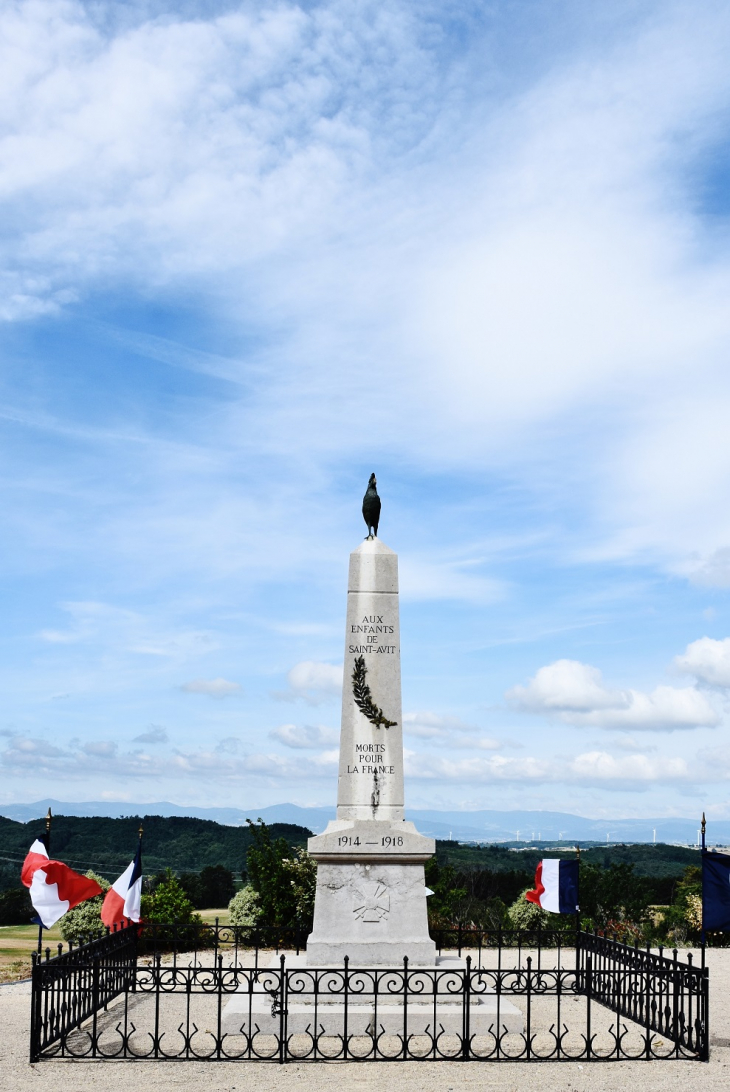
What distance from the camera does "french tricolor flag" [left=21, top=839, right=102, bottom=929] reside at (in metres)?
12.2

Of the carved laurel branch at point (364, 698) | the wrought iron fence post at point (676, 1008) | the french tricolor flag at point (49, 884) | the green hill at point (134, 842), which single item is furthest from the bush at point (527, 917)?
the green hill at point (134, 842)

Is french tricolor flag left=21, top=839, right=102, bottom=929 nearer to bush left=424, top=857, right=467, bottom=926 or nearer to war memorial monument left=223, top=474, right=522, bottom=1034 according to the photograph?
war memorial monument left=223, top=474, right=522, bottom=1034

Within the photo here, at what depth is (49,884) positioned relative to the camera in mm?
12312

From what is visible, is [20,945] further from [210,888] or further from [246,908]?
[210,888]

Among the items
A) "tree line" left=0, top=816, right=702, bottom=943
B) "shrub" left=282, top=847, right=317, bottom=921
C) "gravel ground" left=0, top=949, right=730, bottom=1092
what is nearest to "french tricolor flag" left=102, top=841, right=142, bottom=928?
"gravel ground" left=0, top=949, right=730, bottom=1092

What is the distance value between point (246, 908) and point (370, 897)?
10.0 metres

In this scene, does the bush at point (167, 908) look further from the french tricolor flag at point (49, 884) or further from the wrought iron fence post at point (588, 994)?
the french tricolor flag at point (49, 884)

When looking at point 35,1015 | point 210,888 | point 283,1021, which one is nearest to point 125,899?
point 35,1015

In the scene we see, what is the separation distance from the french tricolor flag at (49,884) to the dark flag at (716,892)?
7.38m

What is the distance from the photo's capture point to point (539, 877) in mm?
16266

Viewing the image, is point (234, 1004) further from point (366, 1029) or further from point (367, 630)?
point (367, 630)

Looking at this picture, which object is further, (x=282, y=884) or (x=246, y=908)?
(x=246, y=908)

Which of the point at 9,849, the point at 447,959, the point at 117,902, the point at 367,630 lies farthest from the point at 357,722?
the point at 9,849

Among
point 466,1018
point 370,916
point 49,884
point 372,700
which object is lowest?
point 466,1018
